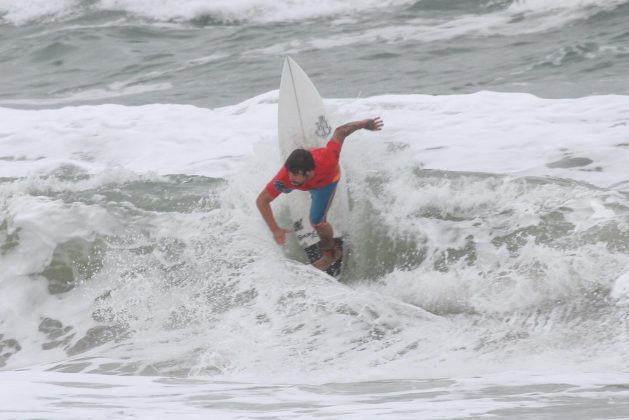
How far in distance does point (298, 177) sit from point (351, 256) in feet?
3.56

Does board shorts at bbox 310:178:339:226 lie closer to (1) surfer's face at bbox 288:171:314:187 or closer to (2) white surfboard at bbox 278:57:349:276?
(2) white surfboard at bbox 278:57:349:276

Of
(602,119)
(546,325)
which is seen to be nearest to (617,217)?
(546,325)

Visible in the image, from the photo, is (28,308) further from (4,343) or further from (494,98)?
(494,98)

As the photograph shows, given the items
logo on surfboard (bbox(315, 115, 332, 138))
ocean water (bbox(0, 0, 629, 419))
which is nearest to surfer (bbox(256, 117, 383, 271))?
ocean water (bbox(0, 0, 629, 419))

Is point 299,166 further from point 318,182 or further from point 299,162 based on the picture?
point 318,182

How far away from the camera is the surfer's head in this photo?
6.95m

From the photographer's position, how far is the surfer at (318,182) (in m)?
7.02

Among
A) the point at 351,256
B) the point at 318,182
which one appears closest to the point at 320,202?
the point at 318,182

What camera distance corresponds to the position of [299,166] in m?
6.96

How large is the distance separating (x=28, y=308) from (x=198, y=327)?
1.52 metres

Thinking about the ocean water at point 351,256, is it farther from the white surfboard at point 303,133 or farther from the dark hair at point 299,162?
the dark hair at point 299,162

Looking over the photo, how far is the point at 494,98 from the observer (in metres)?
11.0

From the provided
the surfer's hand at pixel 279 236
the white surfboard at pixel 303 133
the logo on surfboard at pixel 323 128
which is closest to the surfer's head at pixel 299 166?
the surfer's hand at pixel 279 236

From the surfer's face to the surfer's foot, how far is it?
86 cm
